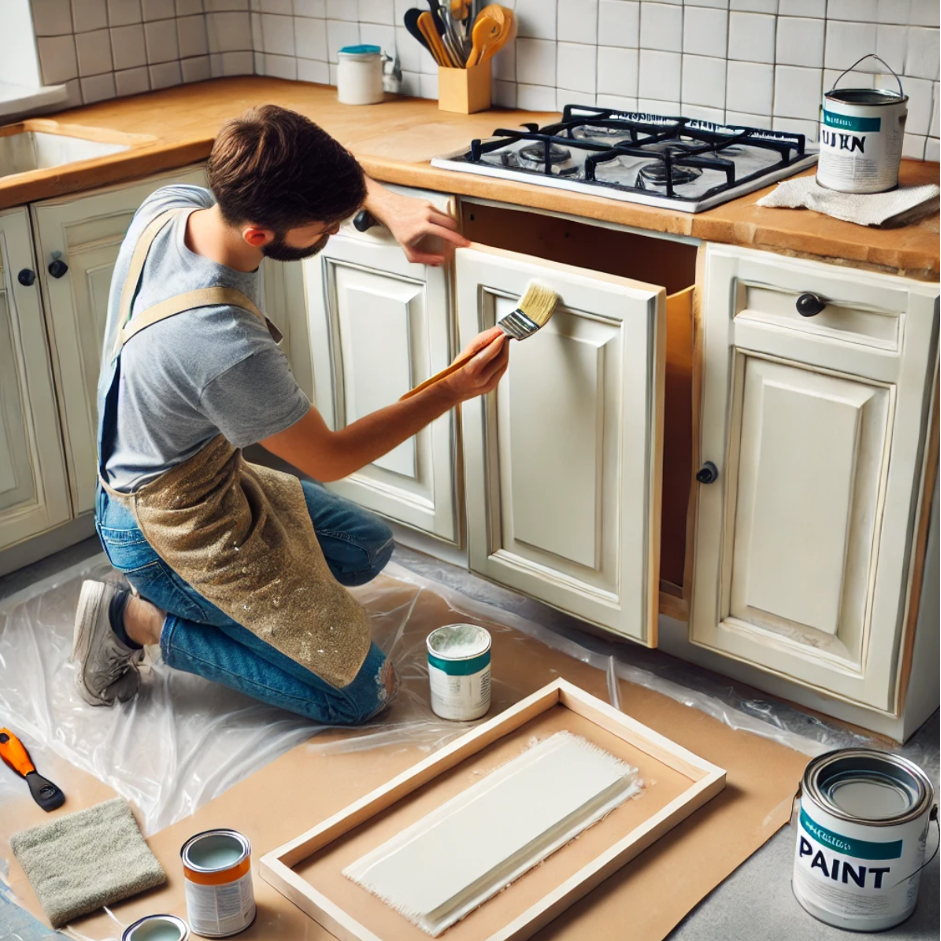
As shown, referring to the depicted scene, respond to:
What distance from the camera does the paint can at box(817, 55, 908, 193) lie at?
178 cm

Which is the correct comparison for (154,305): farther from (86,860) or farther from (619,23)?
(619,23)

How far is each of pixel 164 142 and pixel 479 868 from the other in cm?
156

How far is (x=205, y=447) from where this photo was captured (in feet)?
6.37

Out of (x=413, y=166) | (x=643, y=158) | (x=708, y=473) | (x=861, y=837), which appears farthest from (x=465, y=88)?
(x=861, y=837)

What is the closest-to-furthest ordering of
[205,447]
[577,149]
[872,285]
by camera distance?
[872,285] → [205,447] → [577,149]

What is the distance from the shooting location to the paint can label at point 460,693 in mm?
2043

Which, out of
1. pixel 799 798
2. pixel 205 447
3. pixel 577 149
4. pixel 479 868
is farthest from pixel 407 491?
pixel 799 798

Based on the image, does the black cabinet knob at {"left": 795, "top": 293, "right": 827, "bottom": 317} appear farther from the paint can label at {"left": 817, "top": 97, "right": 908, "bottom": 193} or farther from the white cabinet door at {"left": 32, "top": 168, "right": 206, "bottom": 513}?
the white cabinet door at {"left": 32, "top": 168, "right": 206, "bottom": 513}

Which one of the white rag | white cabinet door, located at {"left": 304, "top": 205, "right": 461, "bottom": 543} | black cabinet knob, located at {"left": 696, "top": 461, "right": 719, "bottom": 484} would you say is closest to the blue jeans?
white cabinet door, located at {"left": 304, "top": 205, "right": 461, "bottom": 543}

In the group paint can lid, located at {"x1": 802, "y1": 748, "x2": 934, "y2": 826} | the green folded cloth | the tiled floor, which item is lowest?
the tiled floor

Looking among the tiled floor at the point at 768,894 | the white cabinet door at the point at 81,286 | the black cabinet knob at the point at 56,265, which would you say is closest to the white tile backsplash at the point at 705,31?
the white cabinet door at the point at 81,286

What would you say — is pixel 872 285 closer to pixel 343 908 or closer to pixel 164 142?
pixel 343 908

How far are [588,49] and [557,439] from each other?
0.89 metres

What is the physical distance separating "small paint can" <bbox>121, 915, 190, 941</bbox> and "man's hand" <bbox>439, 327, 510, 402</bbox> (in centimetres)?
86
